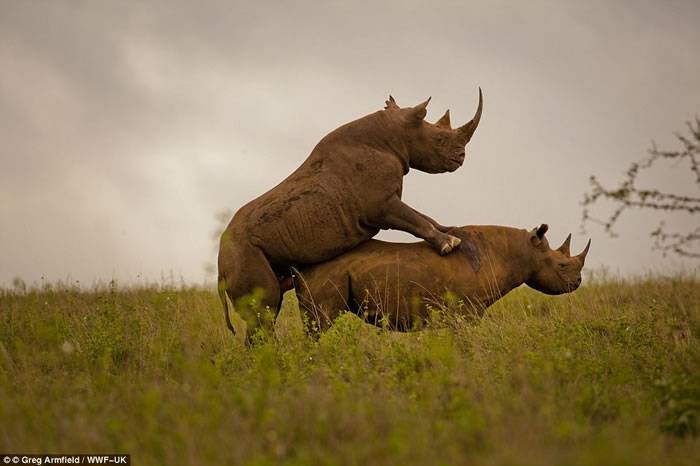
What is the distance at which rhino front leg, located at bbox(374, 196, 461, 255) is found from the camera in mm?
8047

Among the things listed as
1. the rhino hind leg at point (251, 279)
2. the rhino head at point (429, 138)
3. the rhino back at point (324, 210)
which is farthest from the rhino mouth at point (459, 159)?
the rhino hind leg at point (251, 279)

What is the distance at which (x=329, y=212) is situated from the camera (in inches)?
313

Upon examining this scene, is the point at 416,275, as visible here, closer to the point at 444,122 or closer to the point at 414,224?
the point at 414,224

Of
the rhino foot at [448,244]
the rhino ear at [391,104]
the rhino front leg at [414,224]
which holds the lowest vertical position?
the rhino foot at [448,244]

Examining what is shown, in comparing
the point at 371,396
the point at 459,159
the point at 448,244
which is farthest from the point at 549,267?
the point at 371,396

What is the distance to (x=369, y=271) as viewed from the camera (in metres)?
7.94

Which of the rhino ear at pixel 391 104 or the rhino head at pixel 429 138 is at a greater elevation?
the rhino ear at pixel 391 104

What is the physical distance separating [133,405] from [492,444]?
281 cm

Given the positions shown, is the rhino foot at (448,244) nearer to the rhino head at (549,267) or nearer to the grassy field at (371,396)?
the grassy field at (371,396)

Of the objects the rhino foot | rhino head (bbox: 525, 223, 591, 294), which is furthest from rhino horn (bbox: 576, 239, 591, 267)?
the rhino foot

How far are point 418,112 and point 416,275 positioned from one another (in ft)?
6.18

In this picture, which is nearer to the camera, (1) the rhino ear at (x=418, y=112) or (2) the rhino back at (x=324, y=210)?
(2) the rhino back at (x=324, y=210)

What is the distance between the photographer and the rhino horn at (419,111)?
27.1 ft

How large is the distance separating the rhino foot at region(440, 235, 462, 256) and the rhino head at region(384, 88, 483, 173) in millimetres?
957
